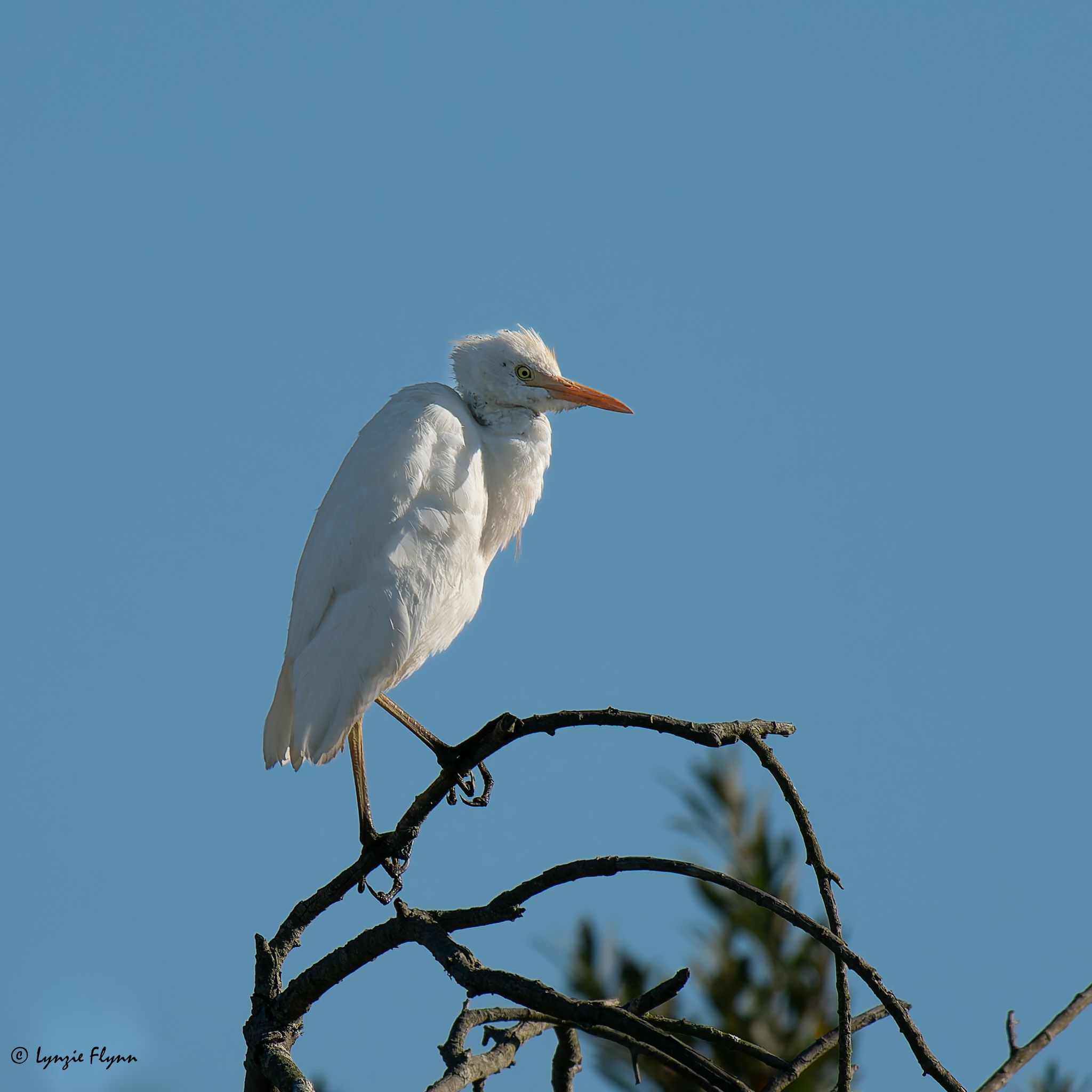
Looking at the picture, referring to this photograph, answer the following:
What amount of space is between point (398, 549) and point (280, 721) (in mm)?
960

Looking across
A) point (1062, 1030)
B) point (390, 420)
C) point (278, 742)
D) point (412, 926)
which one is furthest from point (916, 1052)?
point (390, 420)

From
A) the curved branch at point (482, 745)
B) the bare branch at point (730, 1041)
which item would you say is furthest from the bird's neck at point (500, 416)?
the bare branch at point (730, 1041)

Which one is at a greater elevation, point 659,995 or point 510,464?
point 510,464

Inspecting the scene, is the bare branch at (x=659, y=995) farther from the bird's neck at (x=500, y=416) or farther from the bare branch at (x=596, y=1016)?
the bird's neck at (x=500, y=416)

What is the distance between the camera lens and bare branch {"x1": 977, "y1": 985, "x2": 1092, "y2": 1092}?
2.85 m

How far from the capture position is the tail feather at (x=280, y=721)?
5.48 metres

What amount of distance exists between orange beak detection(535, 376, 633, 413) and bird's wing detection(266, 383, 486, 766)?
0.71 m

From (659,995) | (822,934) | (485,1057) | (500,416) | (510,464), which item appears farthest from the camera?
(500,416)

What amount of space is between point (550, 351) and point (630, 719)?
384 cm

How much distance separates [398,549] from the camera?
17.6ft

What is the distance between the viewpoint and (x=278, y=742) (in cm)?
550

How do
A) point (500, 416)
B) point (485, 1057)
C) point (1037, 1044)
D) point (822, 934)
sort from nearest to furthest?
point (822, 934) < point (1037, 1044) < point (485, 1057) < point (500, 416)

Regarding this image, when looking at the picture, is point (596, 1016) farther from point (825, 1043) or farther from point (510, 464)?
point (510, 464)

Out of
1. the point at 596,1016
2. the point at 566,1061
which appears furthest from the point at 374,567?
the point at 596,1016
